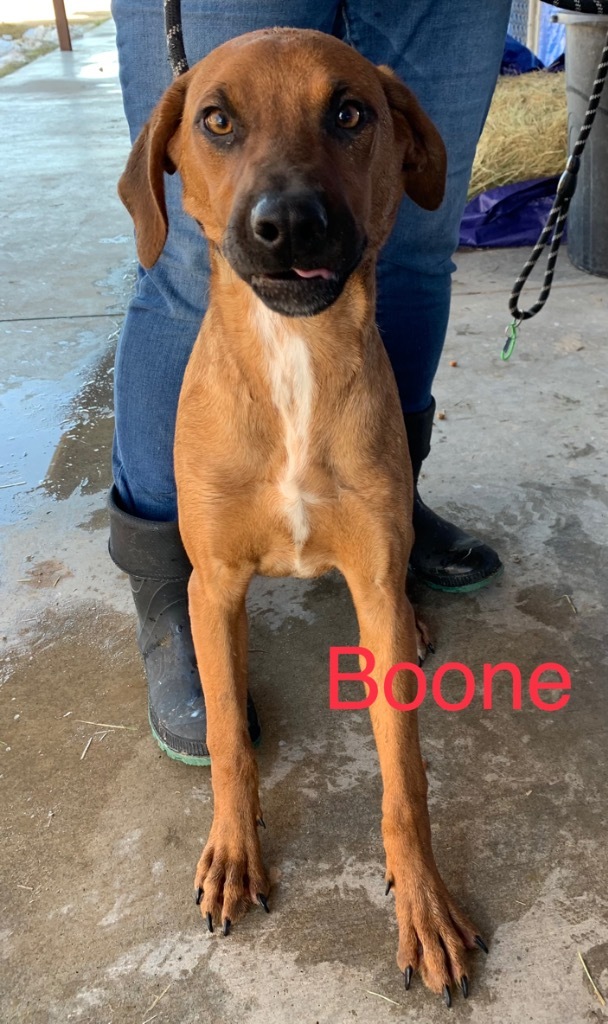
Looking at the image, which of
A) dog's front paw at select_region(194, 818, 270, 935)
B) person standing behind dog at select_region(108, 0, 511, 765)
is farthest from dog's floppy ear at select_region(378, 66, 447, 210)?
dog's front paw at select_region(194, 818, 270, 935)

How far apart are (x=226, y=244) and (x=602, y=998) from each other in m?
1.45

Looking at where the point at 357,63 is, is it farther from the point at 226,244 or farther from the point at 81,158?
the point at 81,158

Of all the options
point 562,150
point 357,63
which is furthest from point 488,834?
point 562,150

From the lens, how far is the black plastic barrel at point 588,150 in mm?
4504

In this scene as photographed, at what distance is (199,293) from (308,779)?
1179 millimetres

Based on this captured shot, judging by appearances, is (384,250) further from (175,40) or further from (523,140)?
(523,140)

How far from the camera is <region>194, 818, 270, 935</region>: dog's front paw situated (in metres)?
1.69

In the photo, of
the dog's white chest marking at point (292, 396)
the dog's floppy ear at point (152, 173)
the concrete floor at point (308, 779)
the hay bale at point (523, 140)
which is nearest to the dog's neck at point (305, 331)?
the dog's white chest marking at point (292, 396)

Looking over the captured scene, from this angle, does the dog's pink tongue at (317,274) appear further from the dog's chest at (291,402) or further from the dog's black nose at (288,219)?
the dog's chest at (291,402)

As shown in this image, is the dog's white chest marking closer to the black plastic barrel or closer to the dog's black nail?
the dog's black nail

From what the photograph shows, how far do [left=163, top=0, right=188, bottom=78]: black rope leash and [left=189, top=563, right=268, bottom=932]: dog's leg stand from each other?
40.8 inches

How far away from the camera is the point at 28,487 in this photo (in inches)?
126

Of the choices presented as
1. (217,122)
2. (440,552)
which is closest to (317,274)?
(217,122)

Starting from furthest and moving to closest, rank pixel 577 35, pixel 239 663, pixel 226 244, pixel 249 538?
pixel 577 35 → pixel 239 663 → pixel 249 538 → pixel 226 244
